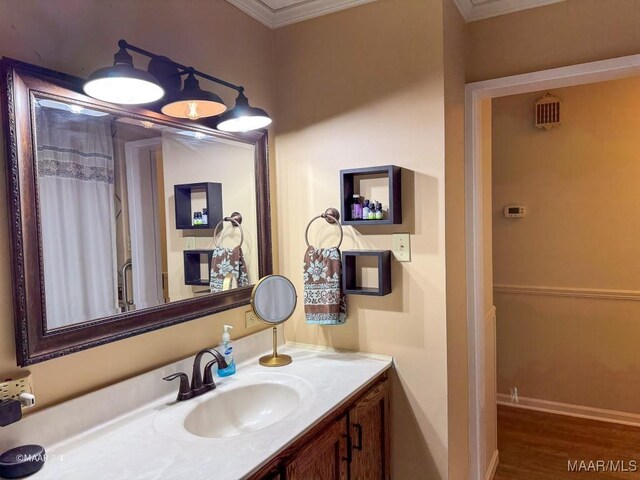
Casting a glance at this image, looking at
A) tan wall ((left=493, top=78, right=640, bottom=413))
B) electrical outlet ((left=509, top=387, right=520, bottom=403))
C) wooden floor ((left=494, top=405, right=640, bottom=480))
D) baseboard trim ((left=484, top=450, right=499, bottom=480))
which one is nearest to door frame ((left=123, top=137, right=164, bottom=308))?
baseboard trim ((left=484, top=450, right=499, bottom=480))

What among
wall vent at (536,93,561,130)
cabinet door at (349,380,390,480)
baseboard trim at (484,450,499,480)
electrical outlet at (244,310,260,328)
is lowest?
baseboard trim at (484,450,499,480)

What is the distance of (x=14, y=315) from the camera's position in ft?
3.92

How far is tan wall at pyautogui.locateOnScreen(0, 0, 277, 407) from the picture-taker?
1199 millimetres

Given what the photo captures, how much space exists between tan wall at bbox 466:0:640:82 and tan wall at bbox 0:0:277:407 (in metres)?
1.10

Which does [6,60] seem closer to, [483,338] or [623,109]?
[483,338]

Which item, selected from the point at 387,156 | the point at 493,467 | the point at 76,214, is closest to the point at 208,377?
the point at 76,214

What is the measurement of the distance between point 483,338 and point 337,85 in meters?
1.43

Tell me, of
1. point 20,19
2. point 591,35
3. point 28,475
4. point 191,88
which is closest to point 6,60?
point 20,19

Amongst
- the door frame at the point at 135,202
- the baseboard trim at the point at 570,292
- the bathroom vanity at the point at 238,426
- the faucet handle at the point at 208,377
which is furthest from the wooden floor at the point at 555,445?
the door frame at the point at 135,202

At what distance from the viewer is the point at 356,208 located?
6.48 ft

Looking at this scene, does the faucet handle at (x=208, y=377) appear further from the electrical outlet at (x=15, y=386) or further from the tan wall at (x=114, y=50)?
the electrical outlet at (x=15, y=386)

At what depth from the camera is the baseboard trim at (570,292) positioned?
3.03 m

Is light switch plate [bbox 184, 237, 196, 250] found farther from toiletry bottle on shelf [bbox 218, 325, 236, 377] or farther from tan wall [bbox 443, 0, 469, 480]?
tan wall [bbox 443, 0, 469, 480]

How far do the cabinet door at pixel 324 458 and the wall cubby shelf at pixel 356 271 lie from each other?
56 cm
